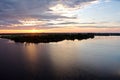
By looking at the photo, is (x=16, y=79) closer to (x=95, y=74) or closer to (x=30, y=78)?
(x=30, y=78)

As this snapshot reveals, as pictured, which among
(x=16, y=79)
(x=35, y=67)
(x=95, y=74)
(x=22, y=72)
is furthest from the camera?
(x=35, y=67)

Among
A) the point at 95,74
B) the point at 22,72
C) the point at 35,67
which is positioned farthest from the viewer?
the point at 35,67

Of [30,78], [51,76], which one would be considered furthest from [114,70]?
[30,78]

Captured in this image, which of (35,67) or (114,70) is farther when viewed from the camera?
(35,67)

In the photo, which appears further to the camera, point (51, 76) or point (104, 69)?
point (104, 69)

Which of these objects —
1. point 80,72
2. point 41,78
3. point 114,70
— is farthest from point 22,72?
point 114,70

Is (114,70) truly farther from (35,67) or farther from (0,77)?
(0,77)

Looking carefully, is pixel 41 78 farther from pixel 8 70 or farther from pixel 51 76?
pixel 8 70

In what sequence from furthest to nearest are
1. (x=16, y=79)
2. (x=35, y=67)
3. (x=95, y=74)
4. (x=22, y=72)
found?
(x=35, y=67), (x=22, y=72), (x=95, y=74), (x=16, y=79)
